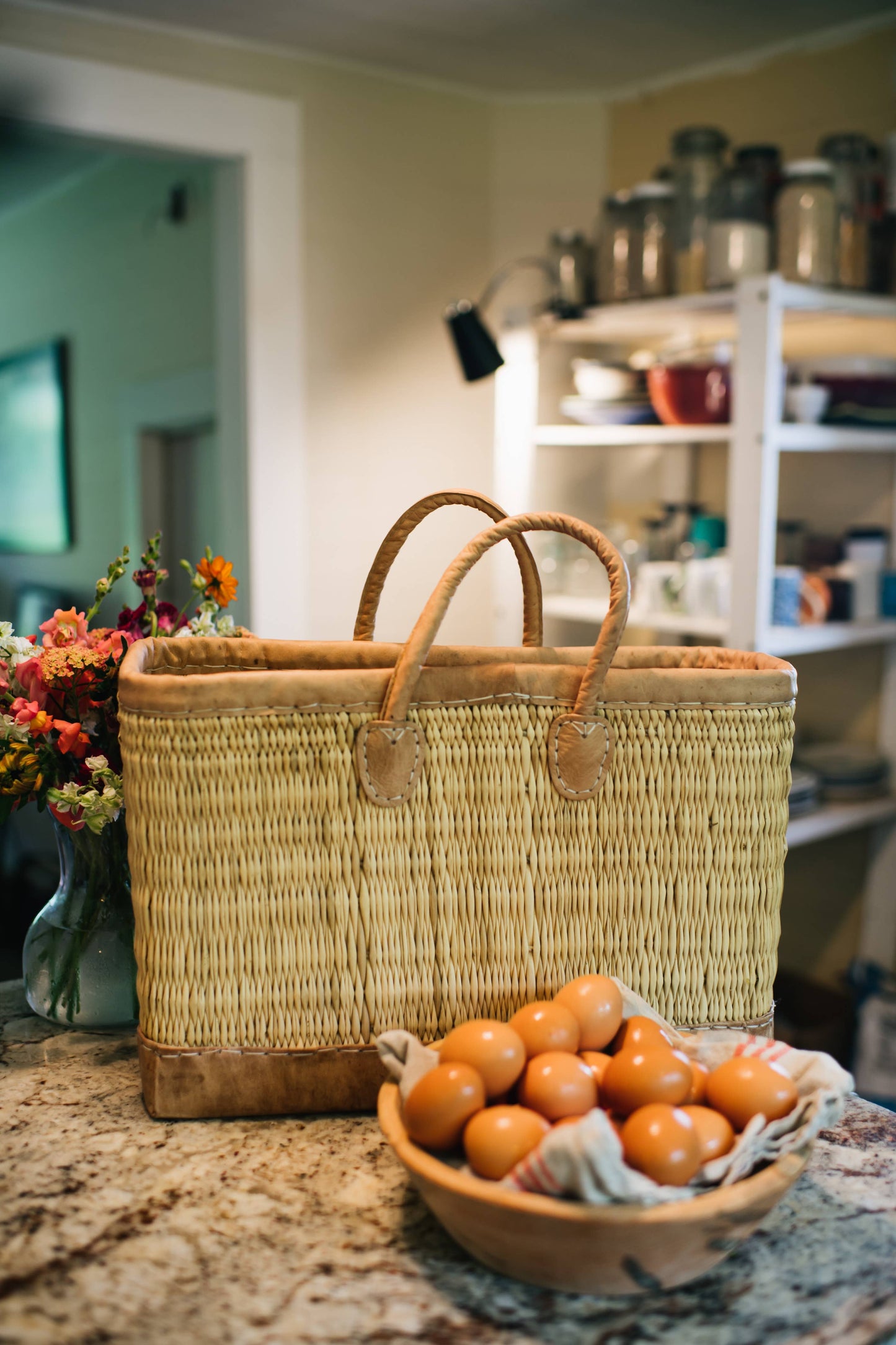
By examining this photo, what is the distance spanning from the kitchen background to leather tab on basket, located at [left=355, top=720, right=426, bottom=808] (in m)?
1.52

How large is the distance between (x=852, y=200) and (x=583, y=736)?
6.08 ft

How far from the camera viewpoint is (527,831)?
762 millimetres

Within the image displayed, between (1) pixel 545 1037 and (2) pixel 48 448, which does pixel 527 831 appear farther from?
(2) pixel 48 448

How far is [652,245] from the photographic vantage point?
7.59ft

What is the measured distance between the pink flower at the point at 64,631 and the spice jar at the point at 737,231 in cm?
165

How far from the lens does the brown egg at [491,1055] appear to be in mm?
646

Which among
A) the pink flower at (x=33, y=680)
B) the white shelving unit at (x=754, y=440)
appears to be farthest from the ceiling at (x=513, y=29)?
the pink flower at (x=33, y=680)

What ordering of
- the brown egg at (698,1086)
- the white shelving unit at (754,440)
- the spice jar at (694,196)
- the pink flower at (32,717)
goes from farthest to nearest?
the spice jar at (694,196) < the white shelving unit at (754,440) < the pink flower at (32,717) < the brown egg at (698,1086)

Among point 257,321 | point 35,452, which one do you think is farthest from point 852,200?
point 35,452

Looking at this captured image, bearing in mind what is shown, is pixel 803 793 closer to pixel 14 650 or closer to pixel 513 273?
pixel 513 273

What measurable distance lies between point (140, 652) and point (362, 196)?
2.08 metres

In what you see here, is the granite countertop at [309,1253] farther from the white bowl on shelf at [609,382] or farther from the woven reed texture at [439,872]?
the white bowl on shelf at [609,382]

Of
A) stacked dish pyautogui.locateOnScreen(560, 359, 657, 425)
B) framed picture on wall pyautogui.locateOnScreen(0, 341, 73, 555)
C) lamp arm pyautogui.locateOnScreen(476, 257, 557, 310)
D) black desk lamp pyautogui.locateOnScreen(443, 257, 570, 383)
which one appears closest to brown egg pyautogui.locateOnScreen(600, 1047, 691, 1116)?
black desk lamp pyautogui.locateOnScreen(443, 257, 570, 383)

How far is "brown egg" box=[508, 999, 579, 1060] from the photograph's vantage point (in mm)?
679
